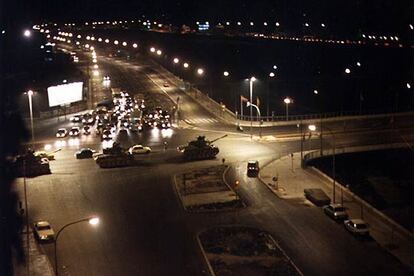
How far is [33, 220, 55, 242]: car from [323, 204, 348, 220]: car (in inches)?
467

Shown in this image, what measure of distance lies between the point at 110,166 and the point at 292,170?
33.9 feet

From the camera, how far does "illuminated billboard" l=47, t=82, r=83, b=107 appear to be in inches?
2301

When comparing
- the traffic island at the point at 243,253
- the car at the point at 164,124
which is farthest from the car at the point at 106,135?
the traffic island at the point at 243,253

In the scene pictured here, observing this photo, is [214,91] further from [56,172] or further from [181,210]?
[181,210]

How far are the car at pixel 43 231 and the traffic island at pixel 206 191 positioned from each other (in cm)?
646

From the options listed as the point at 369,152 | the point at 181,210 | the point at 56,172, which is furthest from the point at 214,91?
the point at 181,210

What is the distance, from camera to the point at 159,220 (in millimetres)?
27188

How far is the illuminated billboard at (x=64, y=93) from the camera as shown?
5845cm

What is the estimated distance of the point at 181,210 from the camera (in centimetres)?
2856

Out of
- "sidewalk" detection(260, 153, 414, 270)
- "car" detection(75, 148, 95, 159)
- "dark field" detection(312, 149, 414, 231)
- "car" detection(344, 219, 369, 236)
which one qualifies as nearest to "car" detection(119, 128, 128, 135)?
"car" detection(75, 148, 95, 159)

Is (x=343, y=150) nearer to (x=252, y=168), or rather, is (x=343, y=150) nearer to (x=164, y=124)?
(x=252, y=168)

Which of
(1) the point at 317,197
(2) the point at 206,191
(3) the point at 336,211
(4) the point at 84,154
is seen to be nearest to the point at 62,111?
(4) the point at 84,154

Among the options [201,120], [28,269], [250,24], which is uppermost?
[250,24]

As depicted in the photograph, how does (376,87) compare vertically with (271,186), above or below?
above
